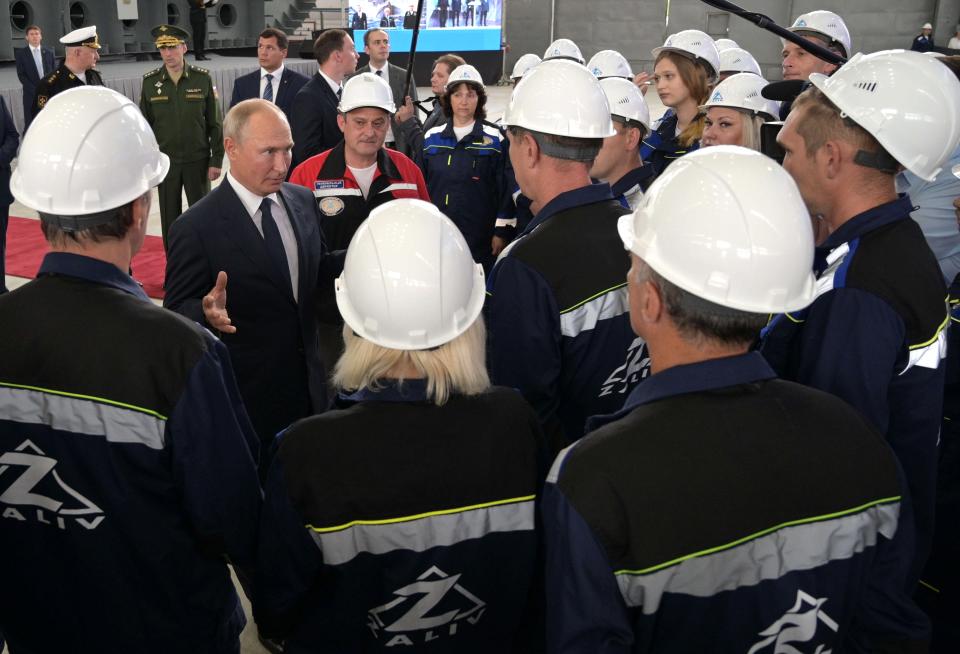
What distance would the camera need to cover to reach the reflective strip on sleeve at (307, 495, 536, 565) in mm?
1521

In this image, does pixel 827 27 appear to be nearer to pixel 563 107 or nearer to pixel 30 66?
pixel 563 107

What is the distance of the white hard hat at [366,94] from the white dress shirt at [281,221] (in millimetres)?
1181

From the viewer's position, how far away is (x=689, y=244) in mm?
1376

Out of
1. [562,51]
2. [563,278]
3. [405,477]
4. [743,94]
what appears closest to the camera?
[405,477]

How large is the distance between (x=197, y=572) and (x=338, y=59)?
5.35 meters

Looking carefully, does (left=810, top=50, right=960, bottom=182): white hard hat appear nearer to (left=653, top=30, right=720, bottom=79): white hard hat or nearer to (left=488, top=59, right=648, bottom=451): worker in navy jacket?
(left=488, top=59, right=648, bottom=451): worker in navy jacket

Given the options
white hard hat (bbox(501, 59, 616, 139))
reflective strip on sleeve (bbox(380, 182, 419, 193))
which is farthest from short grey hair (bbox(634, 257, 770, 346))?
reflective strip on sleeve (bbox(380, 182, 419, 193))

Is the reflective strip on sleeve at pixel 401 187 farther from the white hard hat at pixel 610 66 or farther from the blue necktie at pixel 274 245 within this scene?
the white hard hat at pixel 610 66

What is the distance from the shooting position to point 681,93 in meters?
4.73

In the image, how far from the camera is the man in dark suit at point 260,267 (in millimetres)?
2898

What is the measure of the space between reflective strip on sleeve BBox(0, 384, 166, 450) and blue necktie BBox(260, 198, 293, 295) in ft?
4.41

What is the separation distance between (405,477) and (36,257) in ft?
23.5

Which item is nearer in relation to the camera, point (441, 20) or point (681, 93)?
point (681, 93)

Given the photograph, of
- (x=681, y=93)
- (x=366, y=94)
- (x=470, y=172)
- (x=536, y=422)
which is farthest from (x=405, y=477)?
(x=470, y=172)
